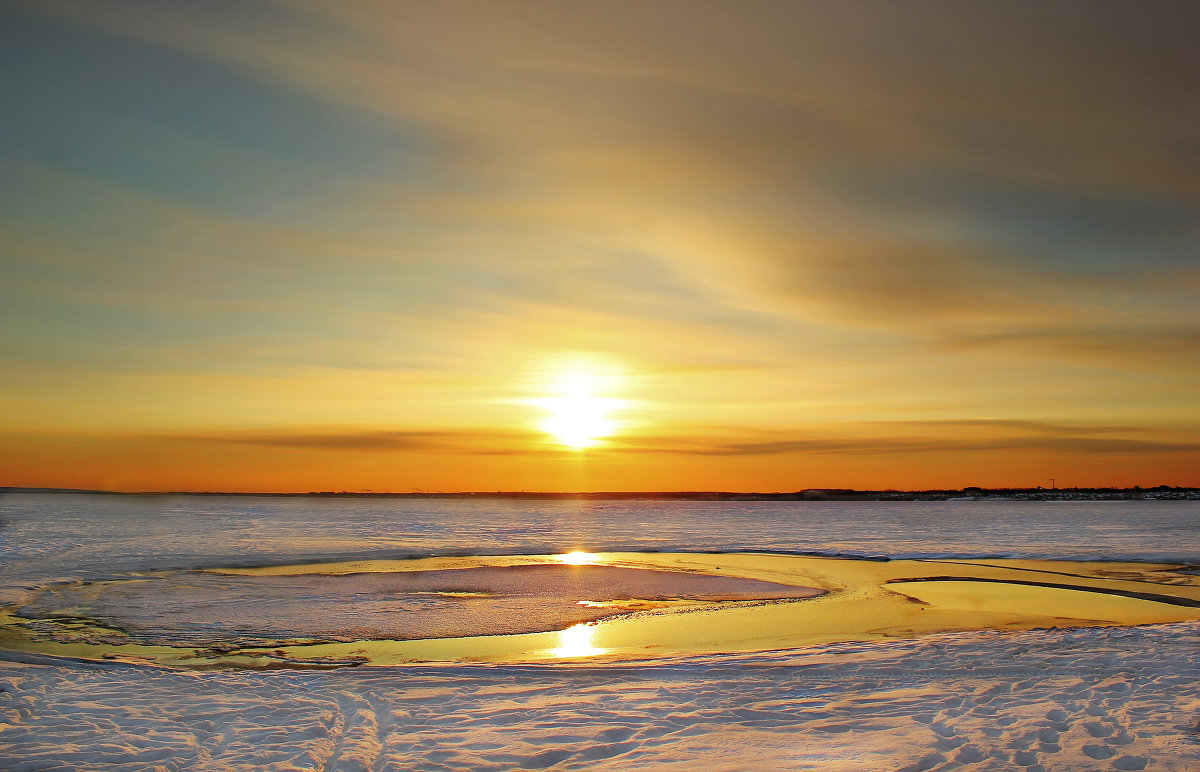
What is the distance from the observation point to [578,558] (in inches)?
1236

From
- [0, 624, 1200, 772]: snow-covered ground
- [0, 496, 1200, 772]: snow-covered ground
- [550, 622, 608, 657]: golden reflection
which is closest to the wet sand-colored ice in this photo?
[550, 622, 608, 657]: golden reflection

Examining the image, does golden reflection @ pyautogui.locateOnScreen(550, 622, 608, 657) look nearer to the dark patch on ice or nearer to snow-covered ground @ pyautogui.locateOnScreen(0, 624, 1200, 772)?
snow-covered ground @ pyautogui.locateOnScreen(0, 624, 1200, 772)

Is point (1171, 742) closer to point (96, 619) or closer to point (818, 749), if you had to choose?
point (818, 749)

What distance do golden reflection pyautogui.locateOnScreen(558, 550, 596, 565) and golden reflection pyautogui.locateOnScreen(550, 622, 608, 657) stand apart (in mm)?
14051

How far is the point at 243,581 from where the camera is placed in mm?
22641

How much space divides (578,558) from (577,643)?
18.1m

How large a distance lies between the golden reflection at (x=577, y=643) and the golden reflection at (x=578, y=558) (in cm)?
1405

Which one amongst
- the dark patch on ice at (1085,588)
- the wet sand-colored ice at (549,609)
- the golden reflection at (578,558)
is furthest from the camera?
the golden reflection at (578,558)

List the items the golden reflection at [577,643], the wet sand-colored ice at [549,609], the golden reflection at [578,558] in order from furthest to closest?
the golden reflection at [578,558] < the wet sand-colored ice at [549,609] < the golden reflection at [577,643]

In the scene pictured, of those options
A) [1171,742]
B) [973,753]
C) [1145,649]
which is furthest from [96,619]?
[1145,649]

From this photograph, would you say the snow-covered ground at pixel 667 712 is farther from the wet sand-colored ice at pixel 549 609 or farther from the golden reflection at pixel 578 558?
the golden reflection at pixel 578 558

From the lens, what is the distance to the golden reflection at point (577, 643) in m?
12.6

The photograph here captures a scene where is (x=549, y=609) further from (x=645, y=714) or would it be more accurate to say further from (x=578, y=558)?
(x=578, y=558)

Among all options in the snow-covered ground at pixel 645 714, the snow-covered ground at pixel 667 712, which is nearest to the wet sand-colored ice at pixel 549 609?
the snow-covered ground at pixel 667 712
